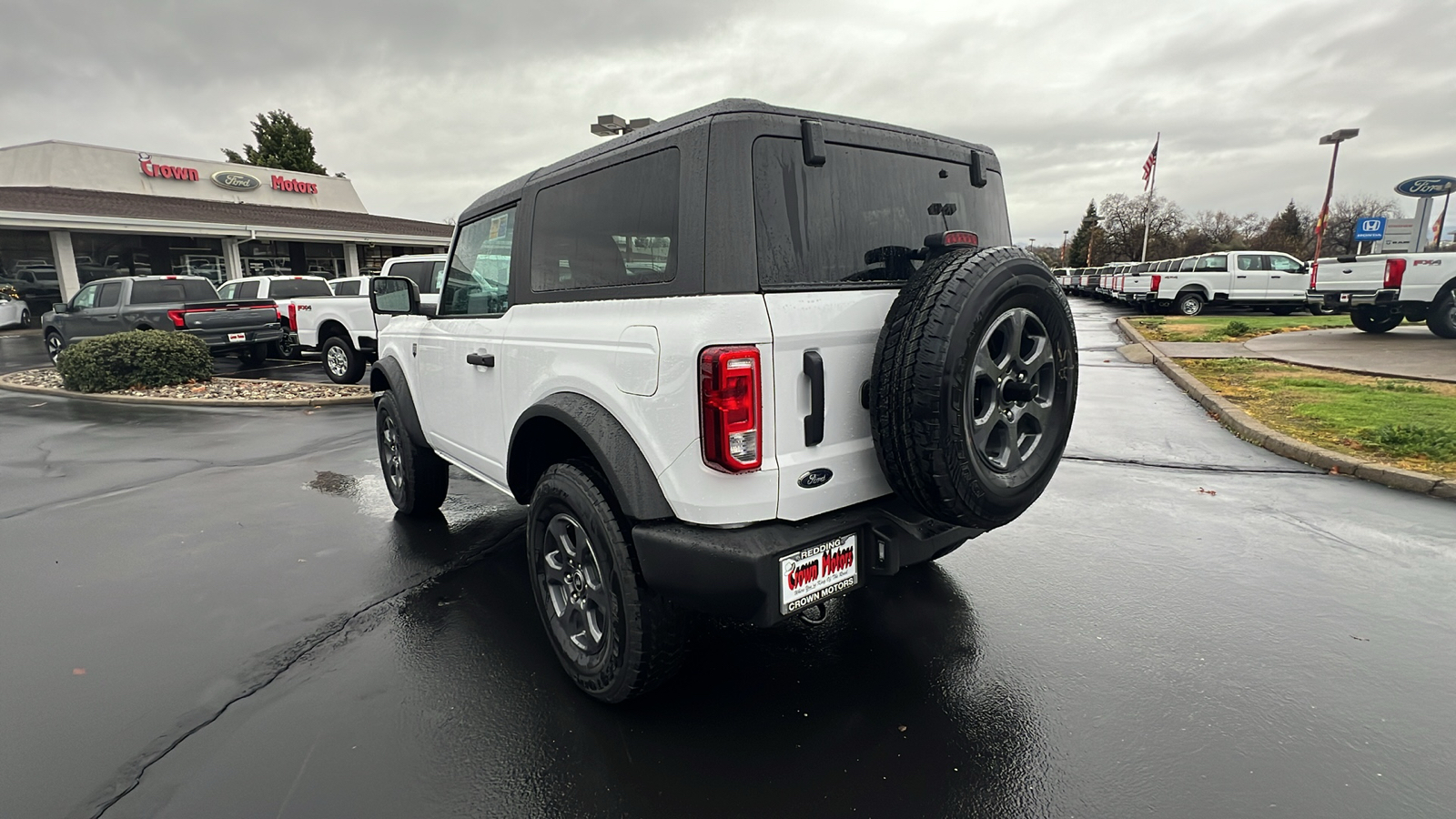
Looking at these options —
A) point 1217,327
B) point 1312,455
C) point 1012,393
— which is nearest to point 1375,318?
point 1217,327

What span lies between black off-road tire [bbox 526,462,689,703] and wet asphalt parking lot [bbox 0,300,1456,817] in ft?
0.65

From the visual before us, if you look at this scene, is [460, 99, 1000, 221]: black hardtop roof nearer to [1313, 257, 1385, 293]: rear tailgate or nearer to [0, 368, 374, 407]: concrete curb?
[0, 368, 374, 407]: concrete curb

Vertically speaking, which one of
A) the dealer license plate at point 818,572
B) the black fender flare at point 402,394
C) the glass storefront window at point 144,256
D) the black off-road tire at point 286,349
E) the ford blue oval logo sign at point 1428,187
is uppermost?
the ford blue oval logo sign at point 1428,187

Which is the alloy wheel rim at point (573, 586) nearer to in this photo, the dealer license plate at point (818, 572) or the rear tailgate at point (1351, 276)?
the dealer license plate at point (818, 572)

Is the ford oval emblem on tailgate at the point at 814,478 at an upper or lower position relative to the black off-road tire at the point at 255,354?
upper

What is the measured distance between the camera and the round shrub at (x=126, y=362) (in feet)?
33.7

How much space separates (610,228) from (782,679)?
1.94 meters

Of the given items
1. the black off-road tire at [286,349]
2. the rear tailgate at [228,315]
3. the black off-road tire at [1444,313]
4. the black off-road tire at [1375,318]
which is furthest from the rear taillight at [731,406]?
the black off-road tire at [1375,318]

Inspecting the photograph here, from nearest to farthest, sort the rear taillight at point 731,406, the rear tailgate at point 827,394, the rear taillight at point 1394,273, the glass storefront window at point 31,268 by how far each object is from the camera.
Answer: the rear taillight at point 731,406, the rear tailgate at point 827,394, the rear taillight at point 1394,273, the glass storefront window at point 31,268

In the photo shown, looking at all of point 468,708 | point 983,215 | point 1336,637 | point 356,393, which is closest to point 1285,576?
point 1336,637

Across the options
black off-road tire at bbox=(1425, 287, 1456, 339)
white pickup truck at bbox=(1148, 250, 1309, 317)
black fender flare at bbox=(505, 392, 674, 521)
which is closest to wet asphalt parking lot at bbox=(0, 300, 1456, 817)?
black fender flare at bbox=(505, 392, 674, 521)

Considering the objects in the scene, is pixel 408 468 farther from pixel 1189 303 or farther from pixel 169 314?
pixel 1189 303

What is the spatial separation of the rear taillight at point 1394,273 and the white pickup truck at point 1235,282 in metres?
9.27

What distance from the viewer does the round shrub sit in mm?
10281
